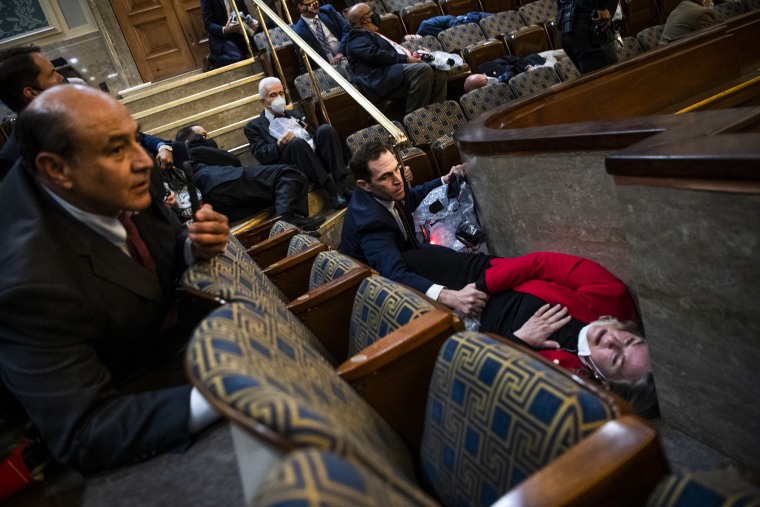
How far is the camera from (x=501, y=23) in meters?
4.71

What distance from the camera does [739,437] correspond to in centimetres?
92

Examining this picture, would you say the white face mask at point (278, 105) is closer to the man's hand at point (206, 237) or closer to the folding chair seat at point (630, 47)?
the man's hand at point (206, 237)

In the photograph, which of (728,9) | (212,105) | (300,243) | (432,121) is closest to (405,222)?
(300,243)

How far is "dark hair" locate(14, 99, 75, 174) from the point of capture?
74cm

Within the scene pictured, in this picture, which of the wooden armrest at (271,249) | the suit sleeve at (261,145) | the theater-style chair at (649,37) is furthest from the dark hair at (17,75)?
the theater-style chair at (649,37)

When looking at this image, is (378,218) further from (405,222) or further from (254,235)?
(254,235)

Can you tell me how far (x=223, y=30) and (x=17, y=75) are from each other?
285cm

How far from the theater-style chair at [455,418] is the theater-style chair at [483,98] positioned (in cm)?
277

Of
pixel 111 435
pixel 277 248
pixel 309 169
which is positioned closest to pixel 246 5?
pixel 309 169

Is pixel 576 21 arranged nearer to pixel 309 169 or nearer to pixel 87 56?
pixel 309 169

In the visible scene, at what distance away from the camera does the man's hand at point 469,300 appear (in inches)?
56.3

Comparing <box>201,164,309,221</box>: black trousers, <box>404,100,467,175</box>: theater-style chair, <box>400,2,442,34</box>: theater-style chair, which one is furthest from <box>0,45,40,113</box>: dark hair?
<box>400,2,442,34</box>: theater-style chair

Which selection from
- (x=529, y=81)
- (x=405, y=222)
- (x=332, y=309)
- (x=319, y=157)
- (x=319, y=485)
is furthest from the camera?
(x=529, y=81)

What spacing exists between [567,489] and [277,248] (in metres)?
1.34
